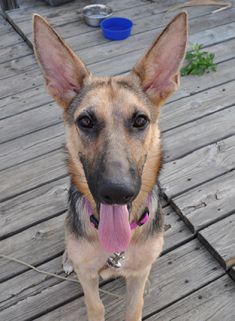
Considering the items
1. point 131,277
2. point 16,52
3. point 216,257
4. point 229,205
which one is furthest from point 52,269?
point 16,52

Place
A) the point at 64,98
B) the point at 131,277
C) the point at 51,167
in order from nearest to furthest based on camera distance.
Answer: the point at 64,98 → the point at 131,277 → the point at 51,167

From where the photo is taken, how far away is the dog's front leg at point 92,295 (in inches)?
103

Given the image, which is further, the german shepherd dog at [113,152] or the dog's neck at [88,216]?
the dog's neck at [88,216]

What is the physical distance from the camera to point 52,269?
123 inches

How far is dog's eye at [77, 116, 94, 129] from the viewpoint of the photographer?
7.41 ft

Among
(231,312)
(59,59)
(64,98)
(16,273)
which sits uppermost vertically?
(59,59)

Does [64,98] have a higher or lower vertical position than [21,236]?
higher

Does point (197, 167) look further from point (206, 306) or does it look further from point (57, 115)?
point (57, 115)

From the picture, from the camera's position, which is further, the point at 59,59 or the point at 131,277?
the point at 131,277

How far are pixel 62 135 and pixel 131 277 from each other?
184 centimetres

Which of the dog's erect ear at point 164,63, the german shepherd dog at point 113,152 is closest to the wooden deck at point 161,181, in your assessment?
the german shepherd dog at point 113,152

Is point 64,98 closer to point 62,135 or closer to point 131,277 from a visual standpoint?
point 131,277

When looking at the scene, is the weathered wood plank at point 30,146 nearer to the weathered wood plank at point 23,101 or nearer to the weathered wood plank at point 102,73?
the weathered wood plank at point 23,101

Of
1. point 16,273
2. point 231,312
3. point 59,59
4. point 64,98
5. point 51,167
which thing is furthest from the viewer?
point 51,167
